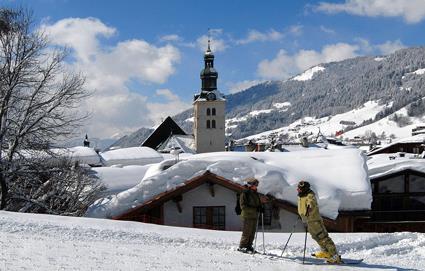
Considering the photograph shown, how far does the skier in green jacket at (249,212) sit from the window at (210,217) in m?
8.39

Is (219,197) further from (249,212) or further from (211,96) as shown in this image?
(211,96)

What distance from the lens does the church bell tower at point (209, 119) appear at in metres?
96.1

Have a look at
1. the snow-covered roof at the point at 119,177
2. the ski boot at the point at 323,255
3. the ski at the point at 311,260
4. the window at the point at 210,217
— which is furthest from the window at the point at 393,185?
the ski boot at the point at 323,255

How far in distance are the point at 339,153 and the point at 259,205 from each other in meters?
14.1

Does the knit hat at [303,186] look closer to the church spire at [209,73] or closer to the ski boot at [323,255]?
the ski boot at [323,255]

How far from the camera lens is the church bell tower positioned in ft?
315

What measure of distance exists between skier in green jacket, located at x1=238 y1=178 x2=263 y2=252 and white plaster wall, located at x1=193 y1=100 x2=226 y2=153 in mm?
84100

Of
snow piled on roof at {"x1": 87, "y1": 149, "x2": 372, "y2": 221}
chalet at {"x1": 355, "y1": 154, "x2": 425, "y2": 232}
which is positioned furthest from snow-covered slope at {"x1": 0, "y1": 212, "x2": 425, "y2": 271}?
chalet at {"x1": 355, "y1": 154, "x2": 425, "y2": 232}

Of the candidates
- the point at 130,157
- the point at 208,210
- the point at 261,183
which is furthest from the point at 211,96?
the point at 261,183

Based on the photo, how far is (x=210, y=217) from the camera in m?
19.7

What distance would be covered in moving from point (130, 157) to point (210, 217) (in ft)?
140

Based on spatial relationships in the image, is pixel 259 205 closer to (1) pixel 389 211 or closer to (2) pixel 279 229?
(2) pixel 279 229

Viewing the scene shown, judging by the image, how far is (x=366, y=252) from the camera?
1246 cm

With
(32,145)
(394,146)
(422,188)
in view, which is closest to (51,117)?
(32,145)
